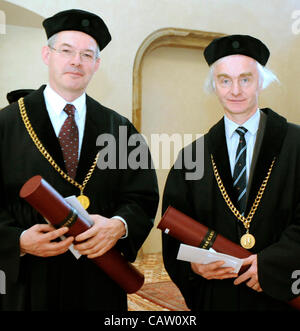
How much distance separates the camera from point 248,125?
268 centimetres

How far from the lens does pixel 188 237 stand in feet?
7.83

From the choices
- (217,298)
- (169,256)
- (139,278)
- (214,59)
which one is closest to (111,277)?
(139,278)

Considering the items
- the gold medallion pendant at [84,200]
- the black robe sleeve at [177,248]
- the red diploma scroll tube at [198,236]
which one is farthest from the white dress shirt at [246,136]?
the gold medallion pendant at [84,200]

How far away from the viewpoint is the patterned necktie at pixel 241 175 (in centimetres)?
260

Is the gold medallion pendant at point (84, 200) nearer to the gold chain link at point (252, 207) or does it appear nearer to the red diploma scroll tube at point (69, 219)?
the red diploma scroll tube at point (69, 219)

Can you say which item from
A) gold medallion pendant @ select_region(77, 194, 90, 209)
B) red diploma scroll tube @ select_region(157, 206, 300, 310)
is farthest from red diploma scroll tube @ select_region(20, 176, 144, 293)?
red diploma scroll tube @ select_region(157, 206, 300, 310)

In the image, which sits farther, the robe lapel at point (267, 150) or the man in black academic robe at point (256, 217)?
the robe lapel at point (267, 150)

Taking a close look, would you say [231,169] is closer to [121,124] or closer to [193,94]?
[121,124]

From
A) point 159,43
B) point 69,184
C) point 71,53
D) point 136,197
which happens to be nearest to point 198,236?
point 136,197

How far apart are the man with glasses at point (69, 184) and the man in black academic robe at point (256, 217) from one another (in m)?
0.28

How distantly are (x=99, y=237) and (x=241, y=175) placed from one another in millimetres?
881

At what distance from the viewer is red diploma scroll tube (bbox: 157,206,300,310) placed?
238 centimetres

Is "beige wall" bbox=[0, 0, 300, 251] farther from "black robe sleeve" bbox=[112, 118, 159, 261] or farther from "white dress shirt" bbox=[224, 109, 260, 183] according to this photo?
"white dress shirt" bbox=[224, 109, 260, 183]

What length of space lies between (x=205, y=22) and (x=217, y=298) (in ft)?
20.8
